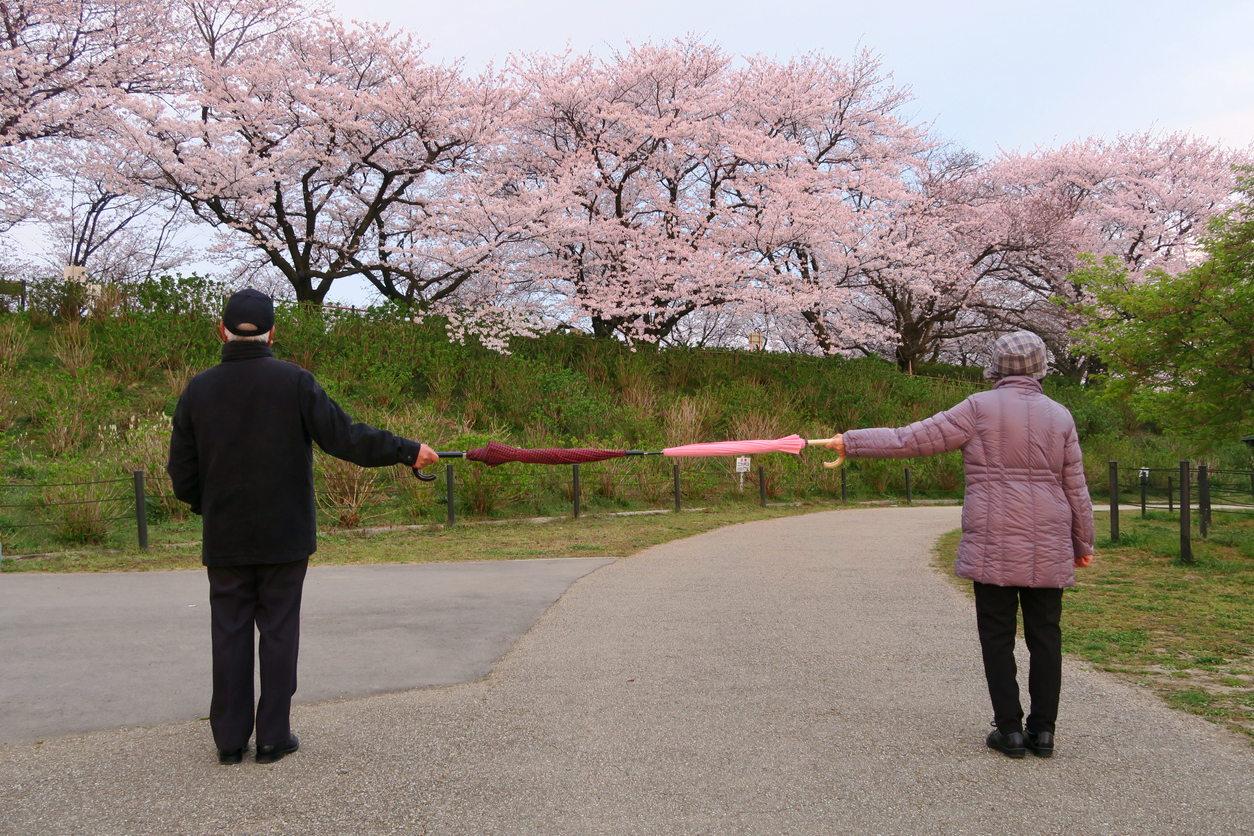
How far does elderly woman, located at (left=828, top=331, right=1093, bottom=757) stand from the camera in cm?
345

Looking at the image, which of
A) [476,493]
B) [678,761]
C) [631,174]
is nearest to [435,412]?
[476,493]

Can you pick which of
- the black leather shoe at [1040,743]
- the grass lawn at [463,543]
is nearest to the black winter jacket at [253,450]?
the black leather shoe at [1040,743]

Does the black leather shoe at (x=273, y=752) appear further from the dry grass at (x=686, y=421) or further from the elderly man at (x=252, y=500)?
the dry grass at (x=686, y=421)

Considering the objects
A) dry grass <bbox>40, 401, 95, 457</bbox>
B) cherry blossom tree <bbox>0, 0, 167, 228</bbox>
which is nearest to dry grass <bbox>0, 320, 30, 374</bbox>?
dry grass <bbox>40, 401, 95, 457</bbox>

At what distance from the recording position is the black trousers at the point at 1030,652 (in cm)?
346

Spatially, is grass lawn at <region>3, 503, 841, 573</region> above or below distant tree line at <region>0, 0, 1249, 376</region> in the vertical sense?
below

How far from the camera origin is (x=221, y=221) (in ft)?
62.4

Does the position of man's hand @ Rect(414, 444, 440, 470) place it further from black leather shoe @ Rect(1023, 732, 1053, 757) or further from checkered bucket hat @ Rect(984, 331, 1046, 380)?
black leather shoe @ Rect(1023, 732, 1053, 757)

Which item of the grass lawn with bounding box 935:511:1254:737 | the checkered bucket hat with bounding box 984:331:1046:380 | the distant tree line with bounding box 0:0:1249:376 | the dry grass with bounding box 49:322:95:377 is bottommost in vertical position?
the grass lawn with bounding box 935:511:1254:737

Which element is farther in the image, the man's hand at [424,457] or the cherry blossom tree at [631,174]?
the cherry blossom tree at [631,174]

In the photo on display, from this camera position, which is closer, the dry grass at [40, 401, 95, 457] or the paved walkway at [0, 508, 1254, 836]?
the paved walkway at [0, 508, 1254, 836]

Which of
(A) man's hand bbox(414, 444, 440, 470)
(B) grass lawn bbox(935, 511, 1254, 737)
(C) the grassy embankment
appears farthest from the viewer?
(C) the grassy embankment

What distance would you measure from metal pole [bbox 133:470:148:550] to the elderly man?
6991 mm

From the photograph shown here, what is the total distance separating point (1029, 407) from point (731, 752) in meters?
1.94
